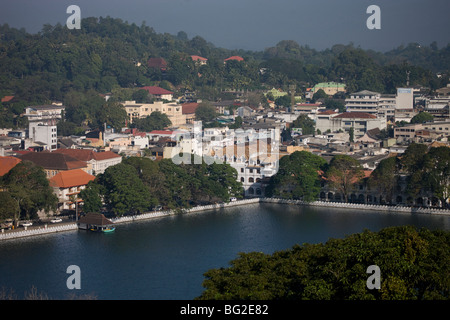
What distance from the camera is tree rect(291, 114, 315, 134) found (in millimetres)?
31531

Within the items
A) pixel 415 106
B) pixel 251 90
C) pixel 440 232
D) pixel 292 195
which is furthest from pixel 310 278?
pixel 251 90

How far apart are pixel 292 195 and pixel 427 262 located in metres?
11.0

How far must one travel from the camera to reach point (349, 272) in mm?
8852

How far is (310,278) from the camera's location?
9.39 m

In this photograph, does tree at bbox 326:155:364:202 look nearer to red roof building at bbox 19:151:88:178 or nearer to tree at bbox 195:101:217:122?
red roof building at bbox 19:151:88:178

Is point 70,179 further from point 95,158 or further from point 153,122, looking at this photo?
point 153,122

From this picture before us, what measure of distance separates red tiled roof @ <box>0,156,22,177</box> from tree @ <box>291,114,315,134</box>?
1445 centimetres

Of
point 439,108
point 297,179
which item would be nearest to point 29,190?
point 297,179

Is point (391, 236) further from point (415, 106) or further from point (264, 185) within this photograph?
point (415, 106)

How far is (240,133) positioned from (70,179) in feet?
30.5

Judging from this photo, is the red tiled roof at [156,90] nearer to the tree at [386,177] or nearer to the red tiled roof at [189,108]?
the red tiled roof at [189,108]

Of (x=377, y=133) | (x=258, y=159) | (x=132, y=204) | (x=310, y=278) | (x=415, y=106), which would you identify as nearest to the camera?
(x=310, y=278)
